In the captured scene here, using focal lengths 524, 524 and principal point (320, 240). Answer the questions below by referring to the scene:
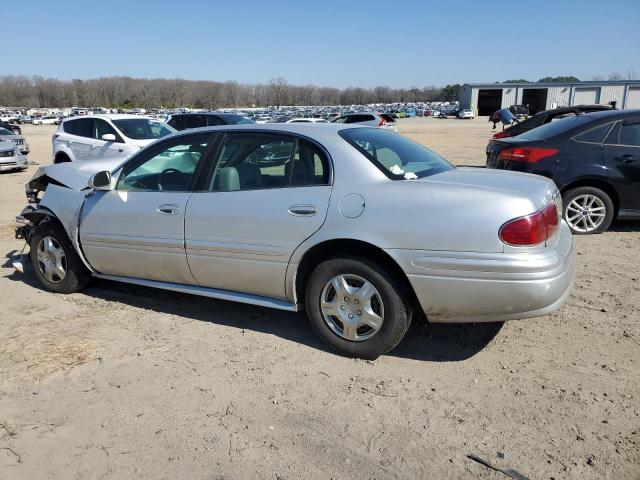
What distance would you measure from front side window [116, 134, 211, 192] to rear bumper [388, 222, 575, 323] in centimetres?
184

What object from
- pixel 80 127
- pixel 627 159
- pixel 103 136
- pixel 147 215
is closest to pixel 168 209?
pixel 147 215

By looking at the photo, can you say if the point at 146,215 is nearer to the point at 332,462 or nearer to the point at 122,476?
the point at 122,476

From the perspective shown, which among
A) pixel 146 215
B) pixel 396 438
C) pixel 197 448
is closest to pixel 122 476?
pixel 197 448

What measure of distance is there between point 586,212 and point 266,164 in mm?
4804

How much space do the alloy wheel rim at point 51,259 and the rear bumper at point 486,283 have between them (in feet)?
10.9

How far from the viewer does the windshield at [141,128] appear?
36.2 ft

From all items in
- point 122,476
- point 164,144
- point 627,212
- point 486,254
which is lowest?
point 122,476

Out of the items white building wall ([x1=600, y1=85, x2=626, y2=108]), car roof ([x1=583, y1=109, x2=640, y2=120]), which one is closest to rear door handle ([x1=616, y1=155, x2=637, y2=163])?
car roof ([x1=583, y1=109, x2=640, y2=120])

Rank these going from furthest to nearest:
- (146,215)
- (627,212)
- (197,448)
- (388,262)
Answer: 1. (627,212)
2. (146,215)
3. (388,262)
4. (197,448)

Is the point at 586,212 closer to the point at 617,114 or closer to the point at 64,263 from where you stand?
the point at 617,114

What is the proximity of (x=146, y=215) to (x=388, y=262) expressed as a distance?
2059 millimetres

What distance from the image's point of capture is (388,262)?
11.2 feet

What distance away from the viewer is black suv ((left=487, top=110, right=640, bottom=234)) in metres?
6.54

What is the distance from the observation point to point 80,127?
38.7 ft
